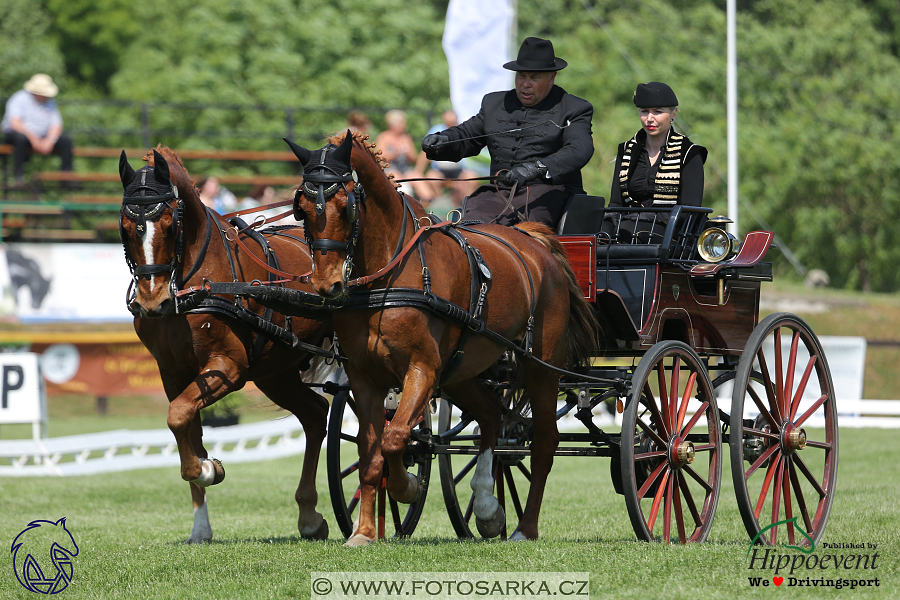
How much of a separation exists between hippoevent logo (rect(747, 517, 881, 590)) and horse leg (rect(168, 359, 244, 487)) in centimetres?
279

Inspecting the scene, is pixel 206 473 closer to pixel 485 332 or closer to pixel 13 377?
pixel 485 332

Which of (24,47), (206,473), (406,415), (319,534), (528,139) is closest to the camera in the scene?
(406,415)

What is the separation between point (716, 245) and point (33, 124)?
15485 millimetres

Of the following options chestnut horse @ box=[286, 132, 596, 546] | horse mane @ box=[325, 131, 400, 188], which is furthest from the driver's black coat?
horse mane @ box=[325, 131, 400, 188]

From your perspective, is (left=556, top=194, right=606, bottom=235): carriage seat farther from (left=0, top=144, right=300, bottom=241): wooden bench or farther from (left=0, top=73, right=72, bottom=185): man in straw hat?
(left=0, top=73, right=72, bottom=185): man in straw hat

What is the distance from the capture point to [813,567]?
538 centimetres

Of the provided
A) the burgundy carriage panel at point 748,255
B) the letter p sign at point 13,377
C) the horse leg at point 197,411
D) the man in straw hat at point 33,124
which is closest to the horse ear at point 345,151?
the horse leg at point 197,411

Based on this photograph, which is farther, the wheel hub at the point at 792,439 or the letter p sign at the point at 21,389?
the letter p sign at the point at 21,389

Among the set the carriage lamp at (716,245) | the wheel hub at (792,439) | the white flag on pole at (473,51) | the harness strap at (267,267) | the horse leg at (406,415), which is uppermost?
the white flag on pole at (473,51)

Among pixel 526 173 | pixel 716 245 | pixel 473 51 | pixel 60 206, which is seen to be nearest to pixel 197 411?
pixel 526 173

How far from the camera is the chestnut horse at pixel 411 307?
5398 millimetres

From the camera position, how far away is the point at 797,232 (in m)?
28.7

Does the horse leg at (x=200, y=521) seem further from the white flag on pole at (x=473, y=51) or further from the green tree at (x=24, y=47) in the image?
the green tree at (x=24, y=47)

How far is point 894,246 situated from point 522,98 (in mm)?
23522
